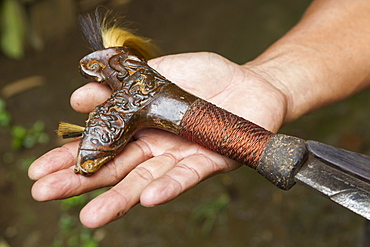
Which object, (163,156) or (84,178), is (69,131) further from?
(163,156)

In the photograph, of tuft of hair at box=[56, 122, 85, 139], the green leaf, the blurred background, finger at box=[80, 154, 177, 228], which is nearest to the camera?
finger at box=[80, 154, 177, 228]

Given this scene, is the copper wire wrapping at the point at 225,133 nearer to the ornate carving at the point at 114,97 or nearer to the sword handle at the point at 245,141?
the sword handle at the point at 245,141

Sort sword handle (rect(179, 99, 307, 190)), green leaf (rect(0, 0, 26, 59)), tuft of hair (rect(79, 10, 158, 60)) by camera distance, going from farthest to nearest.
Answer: green leaf (rect(0, 0, 26, 59)) < tuft of hair (rect(79, 10, 158, 60)) < sword handle (rect(179, 99, 307, 190))

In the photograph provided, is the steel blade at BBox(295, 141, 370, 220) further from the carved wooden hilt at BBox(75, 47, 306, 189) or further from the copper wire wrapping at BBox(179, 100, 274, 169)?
the copper wire wrapping at BBox(179, 100, 274, 169)

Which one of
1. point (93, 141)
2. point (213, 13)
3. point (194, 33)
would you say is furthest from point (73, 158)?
point (213, 13)

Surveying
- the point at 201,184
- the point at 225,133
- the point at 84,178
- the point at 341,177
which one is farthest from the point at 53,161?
the point at 201,184

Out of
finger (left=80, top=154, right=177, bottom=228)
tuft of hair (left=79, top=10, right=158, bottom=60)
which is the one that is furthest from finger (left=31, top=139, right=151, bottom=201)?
tuft of hair (left=79, top=10, right=158, bottom=60)
